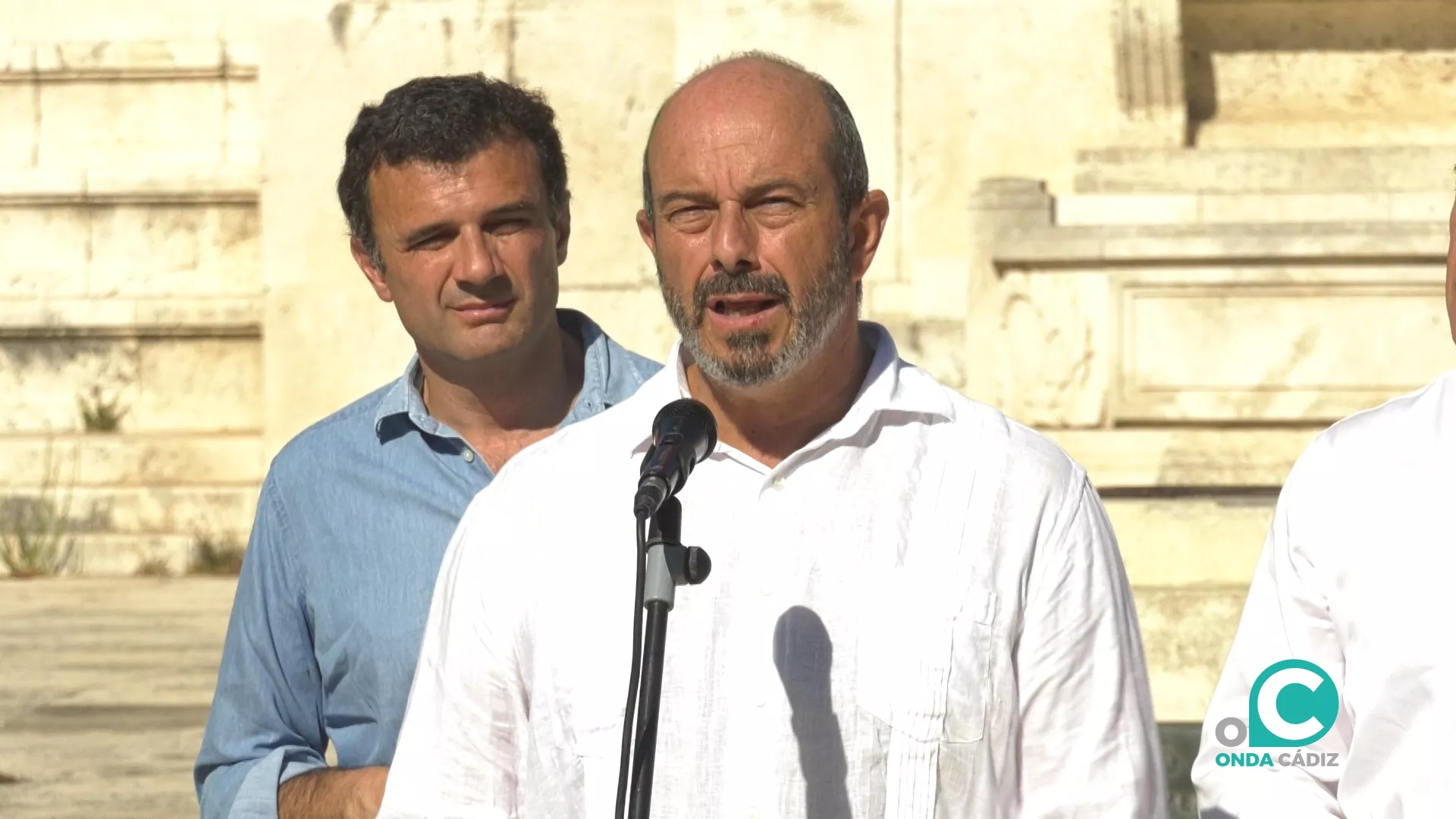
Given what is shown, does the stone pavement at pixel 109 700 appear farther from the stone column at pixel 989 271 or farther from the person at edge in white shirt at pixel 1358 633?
the person at edge in white shirt at pixel 1358 633

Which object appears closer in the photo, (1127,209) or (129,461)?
(1127,209)

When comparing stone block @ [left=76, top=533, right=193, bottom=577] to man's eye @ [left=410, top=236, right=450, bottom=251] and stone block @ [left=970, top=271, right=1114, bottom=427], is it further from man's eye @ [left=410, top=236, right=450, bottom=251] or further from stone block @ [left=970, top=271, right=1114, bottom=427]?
man's eye @ [left=410, top=236, right=450, bottom=251]

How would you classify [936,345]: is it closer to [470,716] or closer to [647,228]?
[647,228]

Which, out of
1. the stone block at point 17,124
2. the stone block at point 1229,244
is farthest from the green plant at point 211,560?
the stone block at point 1229,244

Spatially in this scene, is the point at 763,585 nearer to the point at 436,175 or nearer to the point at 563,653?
the point at 563,653

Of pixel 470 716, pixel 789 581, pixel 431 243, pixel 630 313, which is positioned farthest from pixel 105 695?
pixel 789 581

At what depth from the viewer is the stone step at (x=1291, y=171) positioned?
8195 millimetres

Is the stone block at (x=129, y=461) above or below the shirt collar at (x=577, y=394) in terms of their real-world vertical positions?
below

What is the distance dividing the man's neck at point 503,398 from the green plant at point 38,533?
7.10 metres

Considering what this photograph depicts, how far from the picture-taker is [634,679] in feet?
7.51

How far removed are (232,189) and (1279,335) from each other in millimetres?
5676

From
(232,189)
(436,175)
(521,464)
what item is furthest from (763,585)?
(232,189)

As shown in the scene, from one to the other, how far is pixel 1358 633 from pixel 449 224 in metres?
1.61

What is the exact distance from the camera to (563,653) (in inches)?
104
